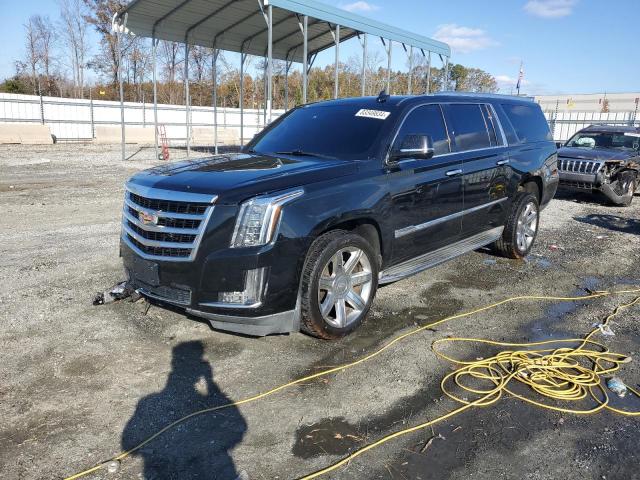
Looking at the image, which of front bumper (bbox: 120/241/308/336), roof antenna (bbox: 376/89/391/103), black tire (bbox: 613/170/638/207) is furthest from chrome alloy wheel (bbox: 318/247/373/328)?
black tire (bbox: 613/170/638/207)

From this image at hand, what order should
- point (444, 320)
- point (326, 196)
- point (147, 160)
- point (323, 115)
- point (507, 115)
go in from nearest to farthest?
point (326, 196)
point (444, 320)
point (323, 115)
point (507, 115)
point (147, 160)

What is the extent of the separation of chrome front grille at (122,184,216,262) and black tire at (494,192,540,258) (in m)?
4.27

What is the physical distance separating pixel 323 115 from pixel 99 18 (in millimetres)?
43936

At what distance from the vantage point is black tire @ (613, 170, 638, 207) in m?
11.1

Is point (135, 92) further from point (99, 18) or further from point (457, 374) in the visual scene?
point (457, 374)

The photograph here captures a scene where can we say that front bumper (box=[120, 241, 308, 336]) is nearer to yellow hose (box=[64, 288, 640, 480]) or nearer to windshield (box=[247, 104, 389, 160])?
yellow hose (box=[64, 288, 640, 480])

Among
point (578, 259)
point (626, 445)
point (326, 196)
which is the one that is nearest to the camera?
point (626, 445)

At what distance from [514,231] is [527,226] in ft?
1.71

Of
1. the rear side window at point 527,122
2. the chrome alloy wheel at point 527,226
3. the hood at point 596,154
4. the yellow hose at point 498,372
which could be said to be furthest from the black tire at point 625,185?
the yellow hose at point 498,372

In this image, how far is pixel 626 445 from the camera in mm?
2885

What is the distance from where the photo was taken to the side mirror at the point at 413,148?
4410 mm

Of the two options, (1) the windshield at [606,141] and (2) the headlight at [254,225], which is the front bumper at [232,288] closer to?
(2) the headlight at [254,225]

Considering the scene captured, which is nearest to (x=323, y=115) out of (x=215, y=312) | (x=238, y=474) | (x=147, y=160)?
(x=215, y=312)

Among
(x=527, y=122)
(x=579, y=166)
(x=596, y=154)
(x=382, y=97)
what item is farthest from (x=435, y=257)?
(x=596, y=154)
